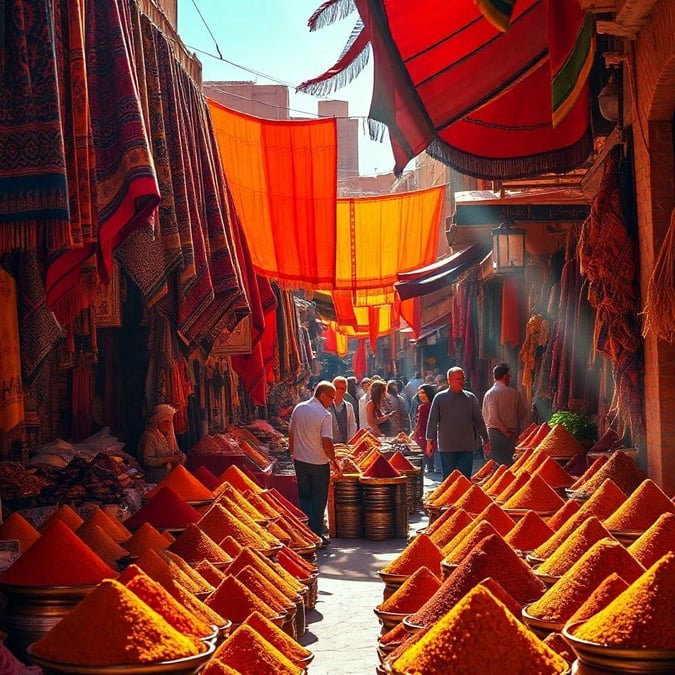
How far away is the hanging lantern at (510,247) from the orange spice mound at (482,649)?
351 inches

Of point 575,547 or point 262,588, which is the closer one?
point 575,547

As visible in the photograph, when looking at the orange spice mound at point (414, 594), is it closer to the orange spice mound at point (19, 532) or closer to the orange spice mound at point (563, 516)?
the orange spice mound at point (563, 516)

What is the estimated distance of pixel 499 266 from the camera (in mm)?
11289

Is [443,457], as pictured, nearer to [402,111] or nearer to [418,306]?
[402,111]

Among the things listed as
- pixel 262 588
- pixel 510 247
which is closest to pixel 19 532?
pixel 262 588

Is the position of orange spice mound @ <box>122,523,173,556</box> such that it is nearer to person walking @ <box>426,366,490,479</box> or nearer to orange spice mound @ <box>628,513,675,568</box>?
orange spice mound @ <box>628,513,675,568</box>

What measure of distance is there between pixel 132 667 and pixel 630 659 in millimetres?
993

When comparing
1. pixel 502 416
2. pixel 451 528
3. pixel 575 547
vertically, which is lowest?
pixel 502 416

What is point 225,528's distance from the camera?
A: 5016mm

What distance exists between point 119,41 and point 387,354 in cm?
3852

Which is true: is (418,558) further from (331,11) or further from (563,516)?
(331,11)

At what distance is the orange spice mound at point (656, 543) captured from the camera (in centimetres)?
331

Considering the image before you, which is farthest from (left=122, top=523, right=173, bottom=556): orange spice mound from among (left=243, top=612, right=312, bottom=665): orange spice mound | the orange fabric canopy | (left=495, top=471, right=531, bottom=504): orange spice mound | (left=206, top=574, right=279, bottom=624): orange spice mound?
the orange fabric canopy

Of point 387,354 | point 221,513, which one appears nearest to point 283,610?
point 221,513
